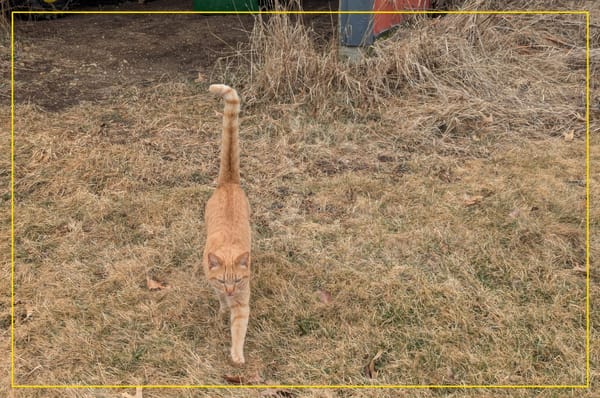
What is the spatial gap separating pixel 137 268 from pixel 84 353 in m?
0.66

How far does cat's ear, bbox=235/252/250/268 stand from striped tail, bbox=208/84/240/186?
64cm

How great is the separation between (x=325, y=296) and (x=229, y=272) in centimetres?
70

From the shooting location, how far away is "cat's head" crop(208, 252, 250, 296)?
256 centimetres

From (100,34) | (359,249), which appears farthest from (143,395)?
(100,34)

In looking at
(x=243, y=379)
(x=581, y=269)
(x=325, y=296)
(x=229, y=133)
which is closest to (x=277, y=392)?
(x=243, y=379)

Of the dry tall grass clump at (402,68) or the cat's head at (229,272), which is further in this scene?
Answer: the dry tall grass clump at (402,68)

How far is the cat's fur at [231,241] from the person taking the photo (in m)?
2.58

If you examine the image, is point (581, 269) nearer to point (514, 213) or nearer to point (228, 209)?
point (514, 213)

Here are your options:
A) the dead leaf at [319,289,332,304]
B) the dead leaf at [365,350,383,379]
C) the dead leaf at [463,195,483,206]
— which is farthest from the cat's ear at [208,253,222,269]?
the dead leaf at [463,195,483,206]

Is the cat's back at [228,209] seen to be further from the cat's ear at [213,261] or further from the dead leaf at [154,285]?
the dead leaf at [154,285]

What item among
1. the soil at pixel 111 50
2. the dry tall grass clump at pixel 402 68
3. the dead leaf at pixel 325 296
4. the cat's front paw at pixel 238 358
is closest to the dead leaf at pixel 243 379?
the cat's front paw at pixel 238 358

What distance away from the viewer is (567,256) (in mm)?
3336

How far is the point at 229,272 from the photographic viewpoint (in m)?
2.57

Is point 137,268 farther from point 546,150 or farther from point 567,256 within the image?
point 546,150
